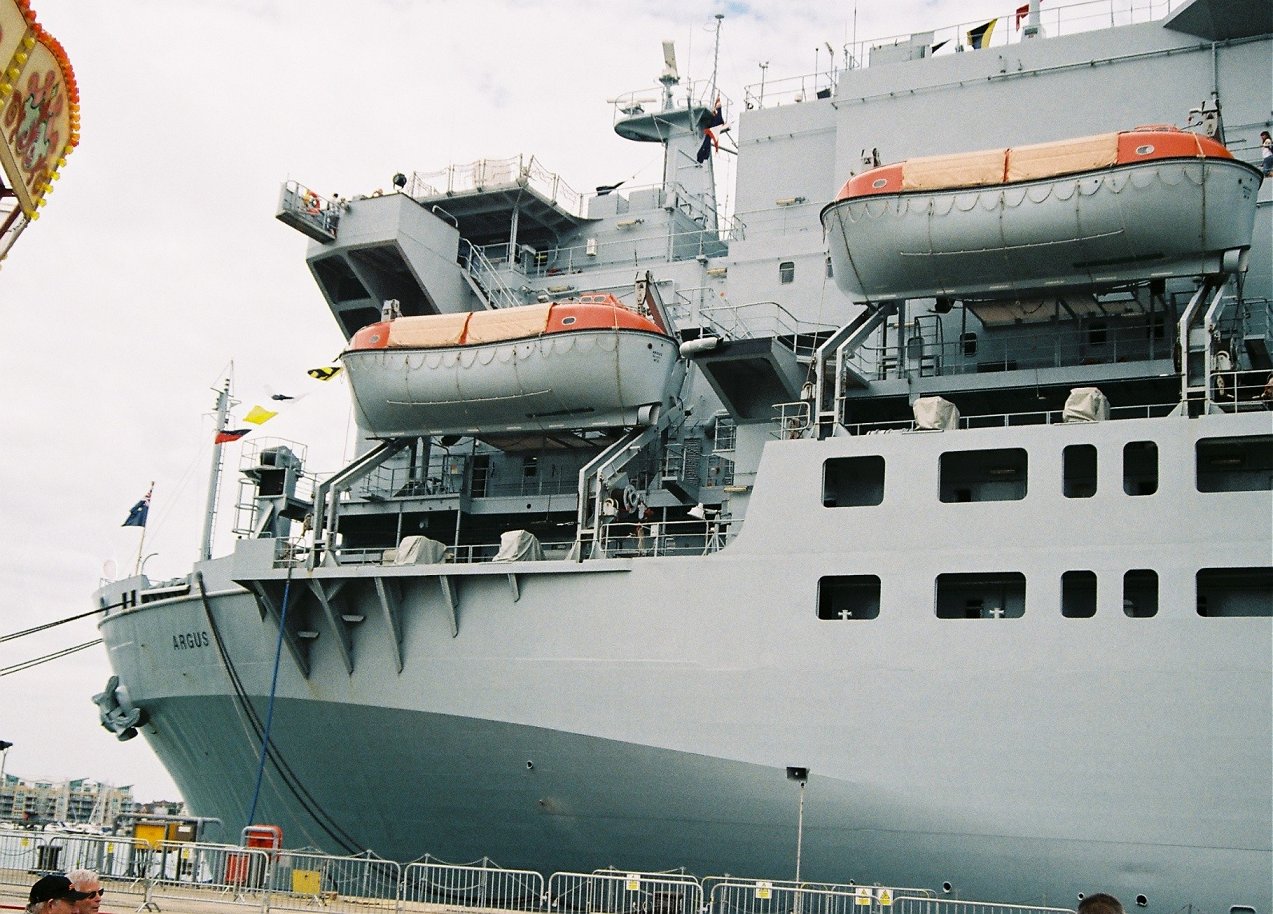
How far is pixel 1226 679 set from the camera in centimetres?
1695

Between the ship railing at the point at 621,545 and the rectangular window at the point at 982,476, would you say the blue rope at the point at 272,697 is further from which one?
the rectangular window at the point at 982,476

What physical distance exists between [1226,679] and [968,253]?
693 centimetres

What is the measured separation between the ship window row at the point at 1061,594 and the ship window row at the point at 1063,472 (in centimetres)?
124

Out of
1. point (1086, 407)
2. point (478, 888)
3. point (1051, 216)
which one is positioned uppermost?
point (1051, 216)

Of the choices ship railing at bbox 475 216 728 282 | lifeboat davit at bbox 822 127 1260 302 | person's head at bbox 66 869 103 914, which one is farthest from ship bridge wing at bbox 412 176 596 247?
person's head at bbox 66 869 103 914

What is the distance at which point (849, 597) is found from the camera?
19891mm

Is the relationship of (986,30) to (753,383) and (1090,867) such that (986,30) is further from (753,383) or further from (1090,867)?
(1090,867)

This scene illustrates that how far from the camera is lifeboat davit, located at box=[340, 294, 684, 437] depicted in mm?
22203

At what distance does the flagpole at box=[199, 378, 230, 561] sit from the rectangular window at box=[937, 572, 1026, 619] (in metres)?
13.6

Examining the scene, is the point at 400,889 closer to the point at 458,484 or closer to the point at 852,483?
the point at 852,483

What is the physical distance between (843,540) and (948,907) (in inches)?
199

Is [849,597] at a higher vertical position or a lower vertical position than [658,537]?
lower

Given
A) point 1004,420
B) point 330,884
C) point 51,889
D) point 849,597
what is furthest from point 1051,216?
point 51,889

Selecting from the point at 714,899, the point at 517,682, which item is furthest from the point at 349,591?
the point at 714,899
